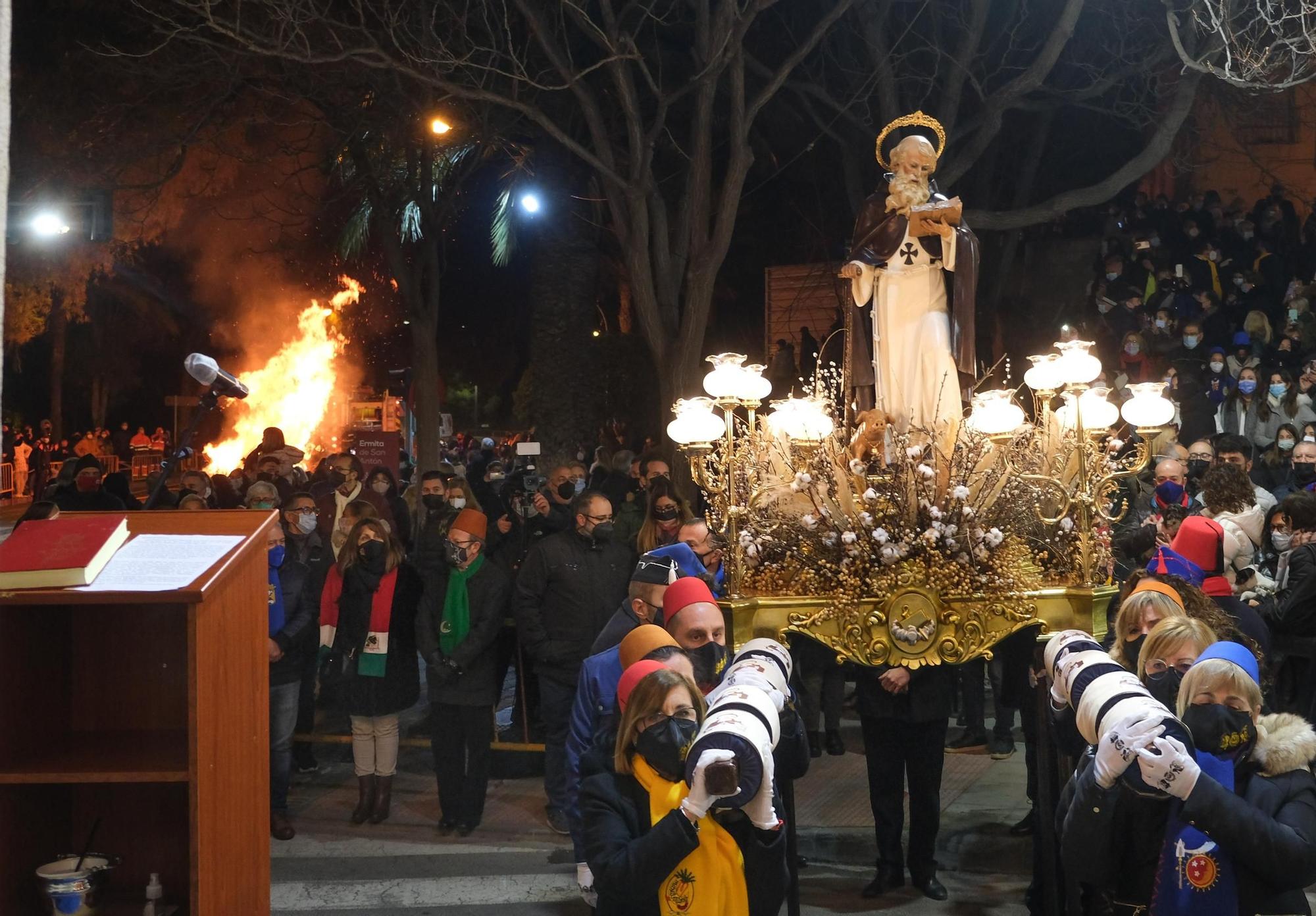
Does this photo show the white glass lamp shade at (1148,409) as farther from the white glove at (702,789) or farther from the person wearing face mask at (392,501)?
the person wearing face mask at (392,501)

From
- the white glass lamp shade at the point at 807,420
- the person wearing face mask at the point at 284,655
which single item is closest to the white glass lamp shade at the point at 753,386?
the white glass lamp shade at the point at 807,420

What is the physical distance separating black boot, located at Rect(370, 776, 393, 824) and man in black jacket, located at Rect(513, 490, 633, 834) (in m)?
0.99

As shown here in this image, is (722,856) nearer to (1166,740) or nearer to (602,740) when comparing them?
(602,740)

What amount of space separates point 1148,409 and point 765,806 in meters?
4.13

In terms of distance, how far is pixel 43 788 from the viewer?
3572 millimetres

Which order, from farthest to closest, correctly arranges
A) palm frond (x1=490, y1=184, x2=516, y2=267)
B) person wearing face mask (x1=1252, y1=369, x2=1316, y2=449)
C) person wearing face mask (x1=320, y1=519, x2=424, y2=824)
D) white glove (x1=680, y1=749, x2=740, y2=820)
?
palm frond (x1=490, y1=184, x2=516, y2=267), person wearing face mask (x1=1252, y1=369, x2=1316, y2=449), person wearing face mask (x1=320, y1=519, x2=424, y2=824), white glove (x1=680, y1=749, x2=740, y2=820)

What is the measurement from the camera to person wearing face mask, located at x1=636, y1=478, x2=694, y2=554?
29.2 feet

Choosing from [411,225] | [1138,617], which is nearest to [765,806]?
[1138,617]

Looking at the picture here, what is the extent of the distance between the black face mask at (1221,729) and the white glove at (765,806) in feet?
4.38

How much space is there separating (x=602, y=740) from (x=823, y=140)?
60.9ft

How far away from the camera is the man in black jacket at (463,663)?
8.27 m

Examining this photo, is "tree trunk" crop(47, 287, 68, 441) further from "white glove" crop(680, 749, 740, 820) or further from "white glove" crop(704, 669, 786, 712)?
"white glove" crop(680, 749, 740, 820)

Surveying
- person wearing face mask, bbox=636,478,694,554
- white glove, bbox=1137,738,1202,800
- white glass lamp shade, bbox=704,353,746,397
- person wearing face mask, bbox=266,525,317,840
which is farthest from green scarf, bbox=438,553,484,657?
white glove, bbox=1137,738,1202,800

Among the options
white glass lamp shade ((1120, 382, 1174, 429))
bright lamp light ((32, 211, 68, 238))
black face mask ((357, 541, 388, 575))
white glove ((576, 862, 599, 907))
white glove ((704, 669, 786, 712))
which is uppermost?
bright lamp light ((32, 211, 68, 238))
